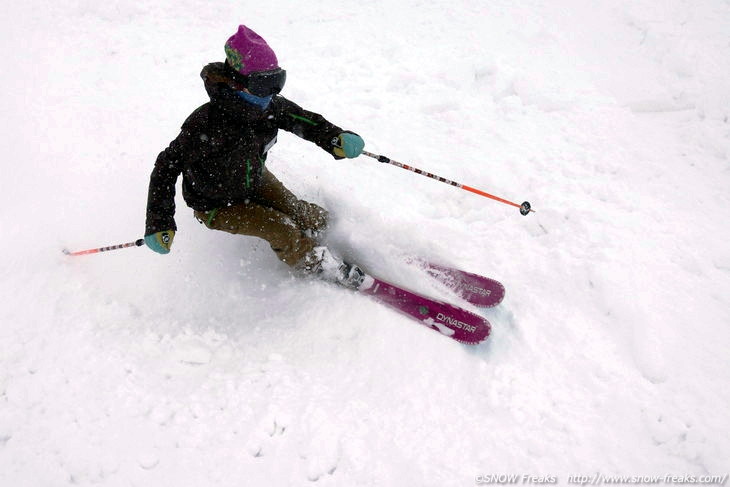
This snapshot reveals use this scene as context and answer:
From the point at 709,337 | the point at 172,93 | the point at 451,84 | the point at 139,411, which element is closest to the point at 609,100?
the point at 451,84

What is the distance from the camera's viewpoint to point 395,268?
Result: 15.9 ft

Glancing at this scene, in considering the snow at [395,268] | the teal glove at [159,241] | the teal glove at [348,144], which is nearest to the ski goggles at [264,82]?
the teal glove at [348,144]

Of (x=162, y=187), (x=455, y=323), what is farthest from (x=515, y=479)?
(x=162, y=187)

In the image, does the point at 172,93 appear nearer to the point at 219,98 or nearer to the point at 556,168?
the point at 219,98

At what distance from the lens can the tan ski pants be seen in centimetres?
401

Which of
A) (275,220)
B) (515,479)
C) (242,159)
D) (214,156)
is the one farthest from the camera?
(275,220)

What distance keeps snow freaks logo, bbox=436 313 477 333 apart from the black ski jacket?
84.8 inches

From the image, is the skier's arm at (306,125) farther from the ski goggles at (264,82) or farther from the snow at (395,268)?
the snow at (395,268)

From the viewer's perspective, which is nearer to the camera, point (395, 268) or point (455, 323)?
point (455, 323)

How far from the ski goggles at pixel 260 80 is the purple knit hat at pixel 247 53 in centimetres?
4

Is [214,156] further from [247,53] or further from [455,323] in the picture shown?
[455,323]

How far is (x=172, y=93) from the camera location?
269 inches

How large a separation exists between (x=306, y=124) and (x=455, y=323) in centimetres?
238

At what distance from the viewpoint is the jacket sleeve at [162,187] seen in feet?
12.1
